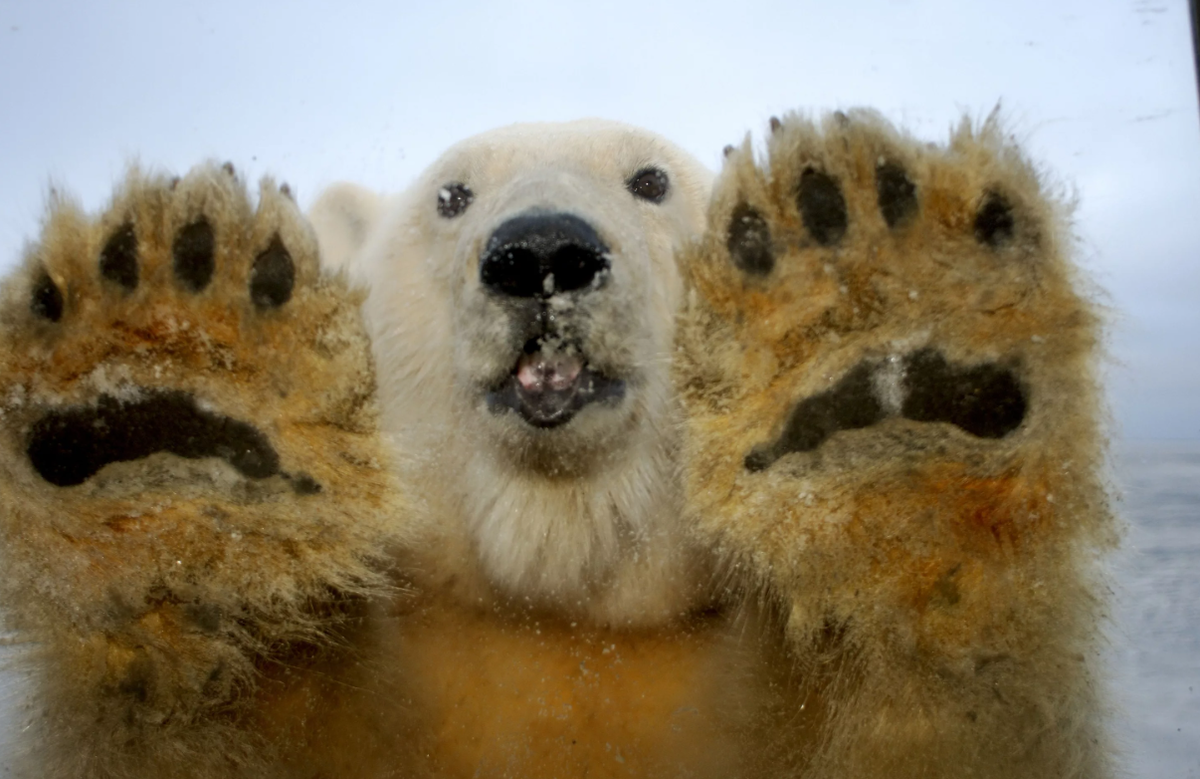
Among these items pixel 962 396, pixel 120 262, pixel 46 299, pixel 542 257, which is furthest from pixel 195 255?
pixel 962 396

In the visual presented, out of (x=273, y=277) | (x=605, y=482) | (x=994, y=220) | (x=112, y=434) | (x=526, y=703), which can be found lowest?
(x=526, y=703)

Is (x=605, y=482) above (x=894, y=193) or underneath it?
underneath

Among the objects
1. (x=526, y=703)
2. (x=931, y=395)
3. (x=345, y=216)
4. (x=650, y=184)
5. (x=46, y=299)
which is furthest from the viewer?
(x=345, y=216)

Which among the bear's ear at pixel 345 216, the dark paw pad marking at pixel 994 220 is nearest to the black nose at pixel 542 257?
the dark paw pad marking at pixel 994 220

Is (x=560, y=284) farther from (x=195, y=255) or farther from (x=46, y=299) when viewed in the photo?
(x=46, y=299)

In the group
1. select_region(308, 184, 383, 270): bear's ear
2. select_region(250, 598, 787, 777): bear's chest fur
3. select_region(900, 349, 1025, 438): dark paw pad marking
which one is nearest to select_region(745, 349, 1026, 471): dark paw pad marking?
select_region(900, 349, 1025, 438): dark paw pad marking

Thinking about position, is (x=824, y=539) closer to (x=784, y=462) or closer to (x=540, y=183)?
(x=784, y=462)

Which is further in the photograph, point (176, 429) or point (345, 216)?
point (345, 216)
